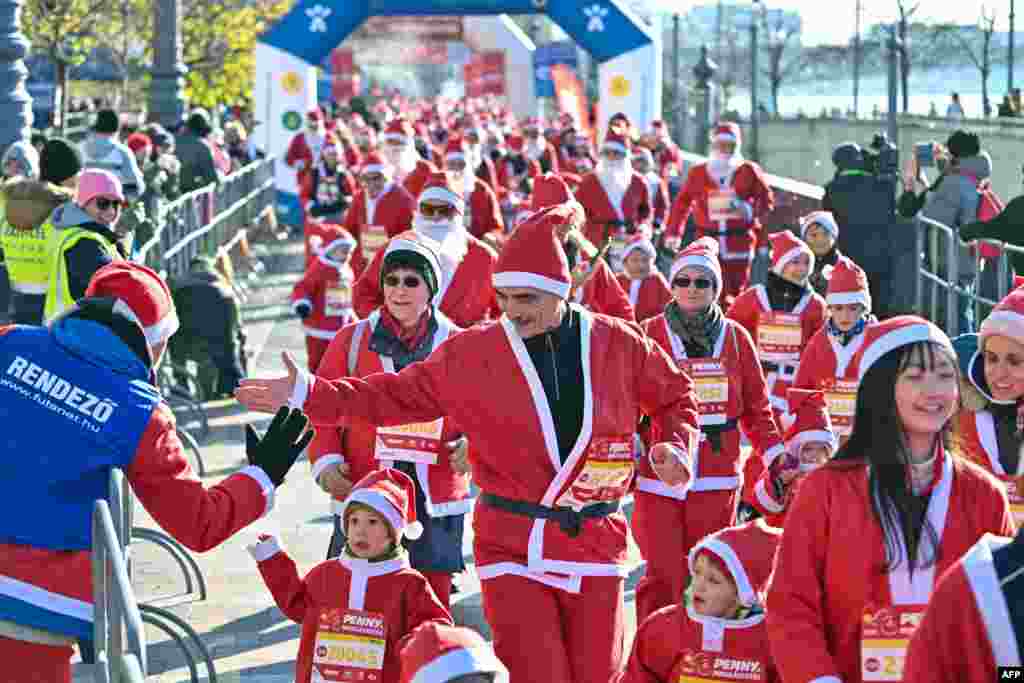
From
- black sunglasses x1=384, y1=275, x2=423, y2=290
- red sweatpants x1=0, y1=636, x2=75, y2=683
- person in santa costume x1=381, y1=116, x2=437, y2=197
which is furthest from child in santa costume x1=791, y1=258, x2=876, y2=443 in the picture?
person in santa costume x1=381, y1=116, x2=437, y2=197

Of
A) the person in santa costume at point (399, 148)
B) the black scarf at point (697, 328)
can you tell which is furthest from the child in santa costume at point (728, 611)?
the person in santa costume at point (399, 148)

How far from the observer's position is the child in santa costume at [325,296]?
45.6 ft

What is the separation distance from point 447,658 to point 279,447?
778mm

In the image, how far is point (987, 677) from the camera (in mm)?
3541

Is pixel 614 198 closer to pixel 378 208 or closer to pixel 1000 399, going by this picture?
pixel 378 208

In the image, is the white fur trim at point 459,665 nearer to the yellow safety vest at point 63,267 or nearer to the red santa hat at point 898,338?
the red santa hat at point 898,338

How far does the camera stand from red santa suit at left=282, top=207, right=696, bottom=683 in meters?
6.31

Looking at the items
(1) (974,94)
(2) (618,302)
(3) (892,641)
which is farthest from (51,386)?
(1) (974,94)

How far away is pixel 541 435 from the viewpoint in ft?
20.7

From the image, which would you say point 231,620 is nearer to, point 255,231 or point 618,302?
point 618,302

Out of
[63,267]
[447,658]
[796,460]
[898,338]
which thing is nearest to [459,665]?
[447,658]

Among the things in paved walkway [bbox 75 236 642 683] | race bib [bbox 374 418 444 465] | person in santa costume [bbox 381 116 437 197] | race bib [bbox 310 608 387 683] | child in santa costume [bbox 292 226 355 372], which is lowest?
paved walkway [bbox 75 236 642 683]

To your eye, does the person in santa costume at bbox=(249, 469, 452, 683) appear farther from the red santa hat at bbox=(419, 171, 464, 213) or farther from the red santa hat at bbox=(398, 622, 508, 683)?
the red santa hat at bbox=(419, 171, 464, 213)

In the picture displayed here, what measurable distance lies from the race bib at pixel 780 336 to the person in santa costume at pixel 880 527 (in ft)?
20.3
